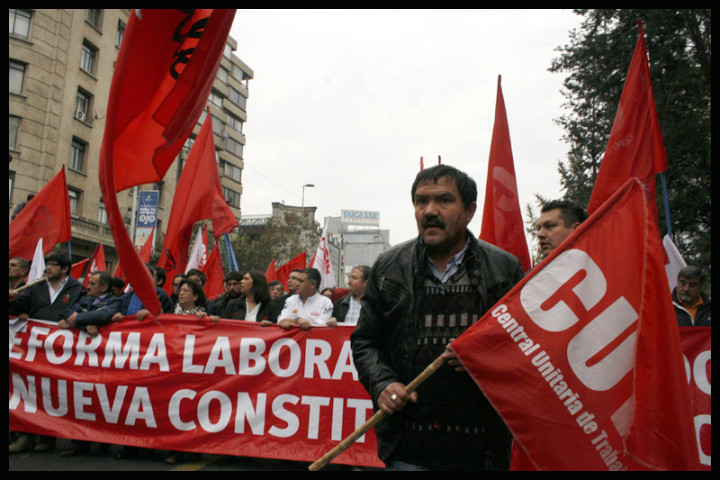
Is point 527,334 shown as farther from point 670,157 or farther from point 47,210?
point 670,157

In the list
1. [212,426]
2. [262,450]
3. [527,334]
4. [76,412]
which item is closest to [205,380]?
[212,426]

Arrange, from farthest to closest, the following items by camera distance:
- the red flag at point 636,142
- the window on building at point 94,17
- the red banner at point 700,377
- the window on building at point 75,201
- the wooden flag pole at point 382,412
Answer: the window on building at point 94,17 → the window on building at point 75,201 → the red flag at point 636,142 → the red banner at point 700,377 → the wooden flag pole at point 382,412

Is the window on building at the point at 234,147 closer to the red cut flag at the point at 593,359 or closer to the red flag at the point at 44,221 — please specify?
the red flag at the point at 44,221

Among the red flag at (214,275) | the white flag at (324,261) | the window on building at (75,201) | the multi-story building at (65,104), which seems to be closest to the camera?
the white flag at (324,261)

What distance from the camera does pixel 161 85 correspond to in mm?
3314

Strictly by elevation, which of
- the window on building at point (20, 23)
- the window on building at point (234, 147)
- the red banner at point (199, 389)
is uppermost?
the window on building at point (234, 147)

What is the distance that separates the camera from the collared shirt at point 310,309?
239 inches

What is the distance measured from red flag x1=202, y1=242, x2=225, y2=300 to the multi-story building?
13.6 m

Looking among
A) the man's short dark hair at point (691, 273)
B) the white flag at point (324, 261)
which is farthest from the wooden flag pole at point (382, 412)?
the white flag at point (324, 261)

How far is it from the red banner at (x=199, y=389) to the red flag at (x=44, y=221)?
2.02m

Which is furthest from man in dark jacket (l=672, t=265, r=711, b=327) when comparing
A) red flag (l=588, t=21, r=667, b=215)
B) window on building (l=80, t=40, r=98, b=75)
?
window on building (l=80, t=40, r=98, b=75)

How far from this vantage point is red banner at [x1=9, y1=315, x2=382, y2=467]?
4.97 metres

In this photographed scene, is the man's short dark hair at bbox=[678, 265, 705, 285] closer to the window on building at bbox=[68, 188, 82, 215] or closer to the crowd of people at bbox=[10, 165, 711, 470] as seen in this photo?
the crowd of people at bbox=[10, 165, 711, 470]

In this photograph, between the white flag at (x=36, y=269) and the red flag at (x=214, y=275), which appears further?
the red flag at (x=214, y=275)
